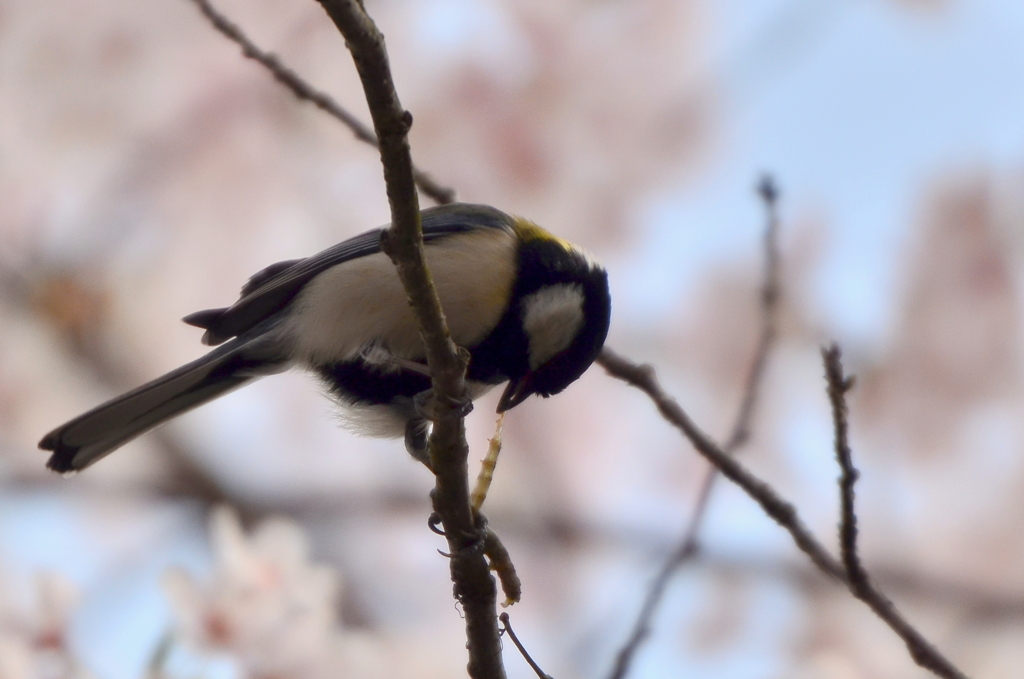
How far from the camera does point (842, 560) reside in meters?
1.60

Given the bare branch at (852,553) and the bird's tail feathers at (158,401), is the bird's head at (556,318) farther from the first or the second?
the bare branch at (852,553)

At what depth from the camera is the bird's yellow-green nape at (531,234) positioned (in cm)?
253

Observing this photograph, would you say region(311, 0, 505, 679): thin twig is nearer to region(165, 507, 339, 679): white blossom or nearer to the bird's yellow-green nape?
region(165, 507, 339, 679): white blossom

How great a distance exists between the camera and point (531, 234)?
259 centimetres

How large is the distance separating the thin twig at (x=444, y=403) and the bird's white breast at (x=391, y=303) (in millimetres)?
552

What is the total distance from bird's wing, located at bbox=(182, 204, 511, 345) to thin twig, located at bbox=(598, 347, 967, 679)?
632mm

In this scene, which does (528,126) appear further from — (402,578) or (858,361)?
(402,578)

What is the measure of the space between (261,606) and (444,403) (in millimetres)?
875

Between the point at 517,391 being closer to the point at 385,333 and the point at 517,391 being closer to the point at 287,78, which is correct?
the point at 385,333

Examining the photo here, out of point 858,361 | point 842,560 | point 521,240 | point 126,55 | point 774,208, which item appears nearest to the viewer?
point 842,560

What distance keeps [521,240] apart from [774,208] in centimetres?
62

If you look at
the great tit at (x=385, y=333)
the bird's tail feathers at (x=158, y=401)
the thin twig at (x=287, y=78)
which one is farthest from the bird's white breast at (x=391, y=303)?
the thin twig at (x=287, y=78)

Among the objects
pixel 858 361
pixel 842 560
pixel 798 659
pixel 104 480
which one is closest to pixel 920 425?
pixel 858 361

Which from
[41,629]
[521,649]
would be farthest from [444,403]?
[41,629]
